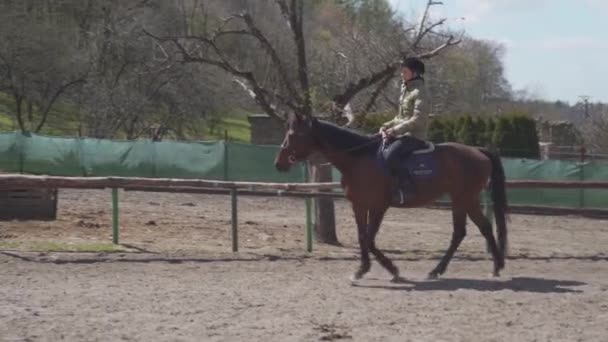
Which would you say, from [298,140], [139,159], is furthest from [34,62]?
[298,140]

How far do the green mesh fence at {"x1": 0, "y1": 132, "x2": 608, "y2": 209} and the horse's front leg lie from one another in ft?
42.6

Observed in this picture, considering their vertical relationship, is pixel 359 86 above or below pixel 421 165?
above

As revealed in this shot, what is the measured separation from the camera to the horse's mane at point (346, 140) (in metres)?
11.1

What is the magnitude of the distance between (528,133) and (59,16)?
22374mm

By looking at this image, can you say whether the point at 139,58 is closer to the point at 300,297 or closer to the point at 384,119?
the point at 384,119

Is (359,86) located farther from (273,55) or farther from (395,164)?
(395,164)

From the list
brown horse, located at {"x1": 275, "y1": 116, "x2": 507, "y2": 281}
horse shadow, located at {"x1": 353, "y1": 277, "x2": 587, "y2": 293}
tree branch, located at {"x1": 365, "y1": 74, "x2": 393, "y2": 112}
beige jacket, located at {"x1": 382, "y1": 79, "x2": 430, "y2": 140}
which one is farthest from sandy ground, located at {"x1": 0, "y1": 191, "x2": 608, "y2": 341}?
tree branch, located at {"x1": 365, "y1": 74, "x2": 393, "y2": 112}

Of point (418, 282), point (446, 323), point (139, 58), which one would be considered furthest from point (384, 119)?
point (446, 323)

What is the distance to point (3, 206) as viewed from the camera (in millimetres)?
16594

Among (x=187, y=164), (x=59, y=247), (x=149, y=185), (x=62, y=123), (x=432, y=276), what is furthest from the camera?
(x=62, y=123)

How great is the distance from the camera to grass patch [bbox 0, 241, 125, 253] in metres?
12.9

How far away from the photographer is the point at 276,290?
392 inches

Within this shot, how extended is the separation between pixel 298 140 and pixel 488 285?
267 centimetres

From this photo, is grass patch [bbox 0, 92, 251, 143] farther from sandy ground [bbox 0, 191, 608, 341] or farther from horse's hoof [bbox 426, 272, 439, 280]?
horse's hoof [bbox 426, 272, 439, 280]
